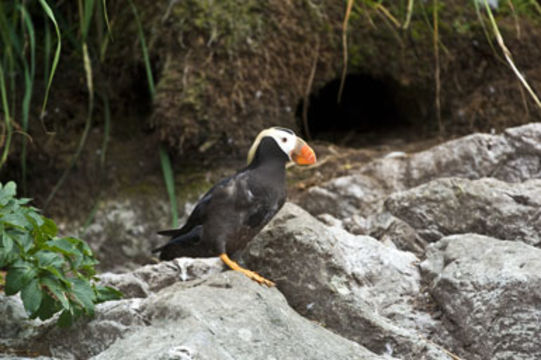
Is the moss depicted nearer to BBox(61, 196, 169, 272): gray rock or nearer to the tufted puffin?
BBox(61, 196, 169, 272): gray rock

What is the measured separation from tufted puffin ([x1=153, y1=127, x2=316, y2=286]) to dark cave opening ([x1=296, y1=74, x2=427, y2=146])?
2.05 metres

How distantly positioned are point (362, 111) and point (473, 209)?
282 cm

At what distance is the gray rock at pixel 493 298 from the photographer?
2201mm

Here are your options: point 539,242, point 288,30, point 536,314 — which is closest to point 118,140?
point 288,30

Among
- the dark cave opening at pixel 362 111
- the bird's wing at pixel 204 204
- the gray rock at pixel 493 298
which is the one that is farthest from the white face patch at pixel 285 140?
the dark cave opening at pixel 362 111

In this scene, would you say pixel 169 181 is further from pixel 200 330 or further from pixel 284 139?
pixel 200 330

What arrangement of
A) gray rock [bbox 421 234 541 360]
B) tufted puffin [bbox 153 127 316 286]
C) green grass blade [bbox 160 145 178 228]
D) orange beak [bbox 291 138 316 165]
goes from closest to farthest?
gray rock [bbox 421 234 541 360] → tufted puffin [bbox 153 127 316 286] → orange beak [bbox 291 138 316 165] → green grass blade [bbox 160 145 178 228]

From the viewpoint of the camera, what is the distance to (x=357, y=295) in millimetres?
2502

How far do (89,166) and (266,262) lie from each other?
2.17 metres

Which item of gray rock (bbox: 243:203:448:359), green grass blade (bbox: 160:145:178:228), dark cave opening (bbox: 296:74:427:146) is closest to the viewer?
gray rock (bbox: 243:203:448:359)

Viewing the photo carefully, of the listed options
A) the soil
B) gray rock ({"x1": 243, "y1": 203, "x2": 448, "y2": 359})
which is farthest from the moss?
gray rock ({"x1": 243, "y1": 203, "x2": 448, "y2": 359})

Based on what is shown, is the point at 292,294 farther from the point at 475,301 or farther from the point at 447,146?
the point at 447,146

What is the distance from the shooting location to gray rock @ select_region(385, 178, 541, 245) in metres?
2.86

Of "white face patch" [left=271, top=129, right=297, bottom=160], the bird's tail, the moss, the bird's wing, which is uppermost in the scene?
the moss
